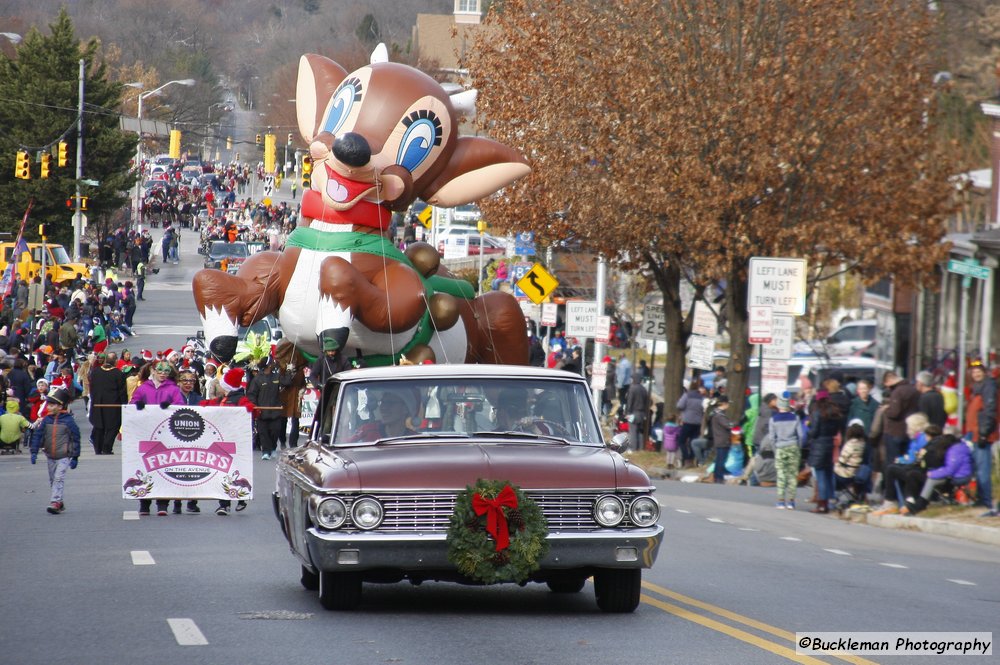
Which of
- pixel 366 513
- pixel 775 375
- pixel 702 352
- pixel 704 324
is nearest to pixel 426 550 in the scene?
pixel 366 513

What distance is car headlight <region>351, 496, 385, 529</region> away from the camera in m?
10.1

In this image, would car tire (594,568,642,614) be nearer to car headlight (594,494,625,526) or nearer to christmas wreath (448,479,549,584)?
car headlight (594,494,625,526)

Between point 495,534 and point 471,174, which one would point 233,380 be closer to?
point 471,174

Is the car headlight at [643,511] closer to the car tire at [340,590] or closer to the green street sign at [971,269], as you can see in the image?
the car tire at [340,590]

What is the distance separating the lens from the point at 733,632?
10.2 m

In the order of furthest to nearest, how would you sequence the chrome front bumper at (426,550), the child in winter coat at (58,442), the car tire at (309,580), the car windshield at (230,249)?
the car windshield at (230,249) < the child in winter coat at (58,442) < the car tire at (309,580) < the chrome front bumper at (426,550)

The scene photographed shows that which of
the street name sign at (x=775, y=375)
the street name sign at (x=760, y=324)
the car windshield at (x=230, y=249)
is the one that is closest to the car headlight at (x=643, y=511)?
the street name sign at (x=760, y=324)

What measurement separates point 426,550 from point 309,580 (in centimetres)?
196

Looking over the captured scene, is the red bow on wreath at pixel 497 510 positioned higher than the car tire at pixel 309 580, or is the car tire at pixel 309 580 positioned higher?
the red bow on wreath at pixel 497 510

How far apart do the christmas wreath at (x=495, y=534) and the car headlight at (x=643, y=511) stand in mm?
613

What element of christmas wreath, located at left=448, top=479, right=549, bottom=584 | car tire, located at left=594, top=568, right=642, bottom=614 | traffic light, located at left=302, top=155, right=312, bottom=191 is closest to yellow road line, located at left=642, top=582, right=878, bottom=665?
car tire, located at left=594, top=568, right=642, bottom=614

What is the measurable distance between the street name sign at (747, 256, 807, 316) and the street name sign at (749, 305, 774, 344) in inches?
3.5

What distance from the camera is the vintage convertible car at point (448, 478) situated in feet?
33.2

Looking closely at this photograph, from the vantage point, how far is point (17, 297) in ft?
151
